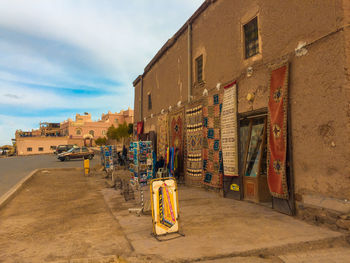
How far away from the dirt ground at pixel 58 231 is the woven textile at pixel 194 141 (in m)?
3.56

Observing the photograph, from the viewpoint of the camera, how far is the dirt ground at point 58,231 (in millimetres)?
3900

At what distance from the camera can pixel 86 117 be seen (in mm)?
75000

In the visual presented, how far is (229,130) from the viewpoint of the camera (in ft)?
25.1

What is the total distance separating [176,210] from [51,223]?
3.00m

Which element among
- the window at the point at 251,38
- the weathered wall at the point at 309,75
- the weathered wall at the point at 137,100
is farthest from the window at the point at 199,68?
the weathered wall at the point at 137,100

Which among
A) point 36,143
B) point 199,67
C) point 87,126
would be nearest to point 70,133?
point 87,126

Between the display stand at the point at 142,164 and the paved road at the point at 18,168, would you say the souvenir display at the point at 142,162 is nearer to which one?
the display stand at the point at 142,164

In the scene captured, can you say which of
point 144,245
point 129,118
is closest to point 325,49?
point 144,245

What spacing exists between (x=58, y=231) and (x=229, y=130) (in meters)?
5.16

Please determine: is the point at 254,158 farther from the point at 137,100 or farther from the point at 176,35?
the point at 137,100

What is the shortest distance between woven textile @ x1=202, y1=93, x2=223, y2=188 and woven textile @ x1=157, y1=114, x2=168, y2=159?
383 cm

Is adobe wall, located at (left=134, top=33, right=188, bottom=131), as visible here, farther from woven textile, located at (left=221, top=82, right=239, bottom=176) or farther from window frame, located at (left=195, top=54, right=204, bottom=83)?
woven textile, located at (left=221, top=82, right=239, bottom=176)

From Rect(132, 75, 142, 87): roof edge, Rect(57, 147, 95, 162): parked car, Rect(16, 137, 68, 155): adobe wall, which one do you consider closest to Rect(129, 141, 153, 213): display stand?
Rect(132, 75, 142, 87): roof edge

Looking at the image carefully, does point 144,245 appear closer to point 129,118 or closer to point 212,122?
point 212,122
